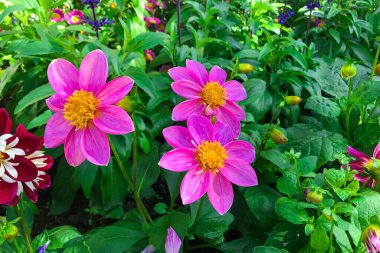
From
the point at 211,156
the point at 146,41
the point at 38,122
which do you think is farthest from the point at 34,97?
the point at 211,156

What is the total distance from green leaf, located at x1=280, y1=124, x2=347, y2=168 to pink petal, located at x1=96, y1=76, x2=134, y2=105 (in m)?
0.70

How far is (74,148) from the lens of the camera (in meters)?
0.81

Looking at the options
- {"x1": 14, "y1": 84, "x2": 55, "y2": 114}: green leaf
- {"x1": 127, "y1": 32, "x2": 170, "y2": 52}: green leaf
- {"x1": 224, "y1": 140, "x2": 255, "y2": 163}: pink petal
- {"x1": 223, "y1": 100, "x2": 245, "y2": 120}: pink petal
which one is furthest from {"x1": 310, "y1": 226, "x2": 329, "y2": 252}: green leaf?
{"x1": 14, "y1": 84, "x2": 55, "y2": 114}: green leaf

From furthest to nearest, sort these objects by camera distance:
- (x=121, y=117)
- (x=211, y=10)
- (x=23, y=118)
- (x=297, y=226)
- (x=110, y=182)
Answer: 1. (x=211, y=10)
2. (x=23, y=118)
3. (x=110, y=182)
4. (x=297, y=226)
5. (x=121, y=117)

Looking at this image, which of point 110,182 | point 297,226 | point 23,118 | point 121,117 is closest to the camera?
point 121,117

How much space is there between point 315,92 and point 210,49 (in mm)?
479

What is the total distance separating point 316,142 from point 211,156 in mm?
573

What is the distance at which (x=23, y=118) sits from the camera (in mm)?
1568

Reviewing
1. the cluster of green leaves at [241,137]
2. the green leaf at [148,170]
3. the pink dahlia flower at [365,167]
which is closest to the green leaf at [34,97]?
the cluster of green leaves at [241,137]

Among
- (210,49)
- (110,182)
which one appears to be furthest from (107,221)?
(210,49)

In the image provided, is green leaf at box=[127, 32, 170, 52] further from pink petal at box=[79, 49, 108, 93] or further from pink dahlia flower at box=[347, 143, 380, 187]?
pink dahlia flower at box=[347, 143, 380, 187]

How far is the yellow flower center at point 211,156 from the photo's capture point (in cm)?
84

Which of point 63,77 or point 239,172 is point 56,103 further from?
point 239,172

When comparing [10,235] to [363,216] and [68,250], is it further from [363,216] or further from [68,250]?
[363,216]
